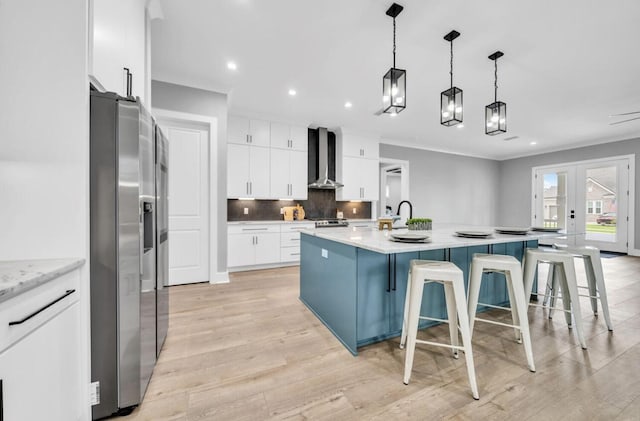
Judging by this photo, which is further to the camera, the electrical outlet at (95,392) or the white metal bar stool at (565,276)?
the white metal bar stool at (565,276)

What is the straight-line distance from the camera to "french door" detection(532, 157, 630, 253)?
598 cm

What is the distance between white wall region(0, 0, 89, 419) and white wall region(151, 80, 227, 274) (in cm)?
251

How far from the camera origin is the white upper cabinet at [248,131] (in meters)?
4.45

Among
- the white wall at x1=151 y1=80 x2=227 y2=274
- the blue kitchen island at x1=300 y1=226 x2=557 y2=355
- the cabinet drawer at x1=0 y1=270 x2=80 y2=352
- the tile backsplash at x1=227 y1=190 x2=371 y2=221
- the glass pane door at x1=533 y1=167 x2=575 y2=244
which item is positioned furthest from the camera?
the glass pane door at x1=533 y1=167 x2=575 y2=244

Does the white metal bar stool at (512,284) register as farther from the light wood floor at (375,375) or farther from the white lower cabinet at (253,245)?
the white lower cabinet at (253,245)

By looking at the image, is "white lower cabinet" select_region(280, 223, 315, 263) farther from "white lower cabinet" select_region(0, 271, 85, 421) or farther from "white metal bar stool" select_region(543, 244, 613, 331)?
"white lower cabinet" select_region(0, 271, 85, 421)

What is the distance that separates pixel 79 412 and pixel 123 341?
0.28 m

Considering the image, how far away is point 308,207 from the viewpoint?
5445 millimetres

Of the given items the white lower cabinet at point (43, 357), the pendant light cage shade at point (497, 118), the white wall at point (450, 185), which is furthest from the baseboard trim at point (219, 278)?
the white wall at point (450, 185)

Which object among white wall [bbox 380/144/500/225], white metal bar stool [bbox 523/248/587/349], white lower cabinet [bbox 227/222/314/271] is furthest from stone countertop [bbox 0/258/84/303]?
white wall [bbox 380/144/500/225]

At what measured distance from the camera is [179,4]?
7.11ft

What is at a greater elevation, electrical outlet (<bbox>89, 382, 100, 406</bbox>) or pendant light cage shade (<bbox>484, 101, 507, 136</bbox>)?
pendant light cage shade (<bbox>484, 101, 507, 136</bbox>)

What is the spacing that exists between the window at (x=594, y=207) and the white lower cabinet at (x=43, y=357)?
9.51 meters

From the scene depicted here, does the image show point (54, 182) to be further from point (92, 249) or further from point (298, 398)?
point (298, 398)
